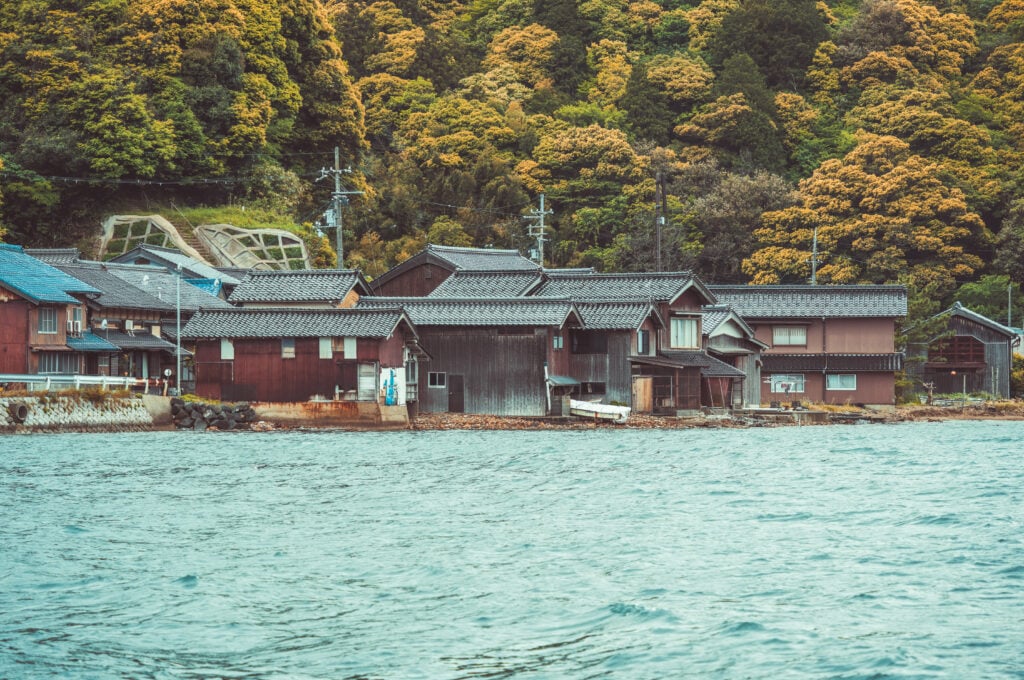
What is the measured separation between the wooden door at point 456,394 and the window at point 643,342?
7045mm

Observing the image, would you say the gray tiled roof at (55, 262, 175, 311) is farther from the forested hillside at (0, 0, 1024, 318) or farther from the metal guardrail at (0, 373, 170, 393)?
the forested hillside at (0, 0, 1024, 318)

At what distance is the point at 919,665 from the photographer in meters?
13.4

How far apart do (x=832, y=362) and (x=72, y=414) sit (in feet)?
110

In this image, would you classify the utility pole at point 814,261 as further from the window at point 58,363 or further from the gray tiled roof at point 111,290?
the window at point 58,363

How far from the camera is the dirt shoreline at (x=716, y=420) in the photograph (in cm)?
4756

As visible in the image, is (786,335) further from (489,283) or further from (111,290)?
(111,290)

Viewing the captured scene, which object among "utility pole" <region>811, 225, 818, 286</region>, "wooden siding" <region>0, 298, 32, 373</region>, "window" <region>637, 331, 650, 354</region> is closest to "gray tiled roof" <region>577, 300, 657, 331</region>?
"window" <region>637, 331, 650, 354</region>

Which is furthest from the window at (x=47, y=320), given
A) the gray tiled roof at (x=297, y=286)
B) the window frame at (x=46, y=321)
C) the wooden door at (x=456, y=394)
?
the wooden door at (x=456, y=394)

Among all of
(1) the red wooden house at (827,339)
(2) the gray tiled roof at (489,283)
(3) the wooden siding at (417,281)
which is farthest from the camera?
(1) the red wooden house at (827,339)

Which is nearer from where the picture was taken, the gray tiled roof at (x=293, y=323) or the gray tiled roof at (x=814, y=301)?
the gray tiled roof at (x=293, y=323)

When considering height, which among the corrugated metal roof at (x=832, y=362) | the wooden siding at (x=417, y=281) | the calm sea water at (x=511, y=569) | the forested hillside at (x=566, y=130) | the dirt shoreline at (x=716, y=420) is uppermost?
the forested hillside at (x=566, y=130)

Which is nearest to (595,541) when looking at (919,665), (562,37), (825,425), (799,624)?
(799,624)

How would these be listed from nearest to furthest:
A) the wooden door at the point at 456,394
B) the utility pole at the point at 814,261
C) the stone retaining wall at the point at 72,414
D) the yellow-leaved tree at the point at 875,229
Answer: the stone retaining wall at the point at 72,414
the wooden door at the point at 456,394
the utility pole at the point at 814,261
the yellow-leaved tree at the point at 875,229

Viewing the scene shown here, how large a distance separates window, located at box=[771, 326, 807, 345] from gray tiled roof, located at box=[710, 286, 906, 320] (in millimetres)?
726
